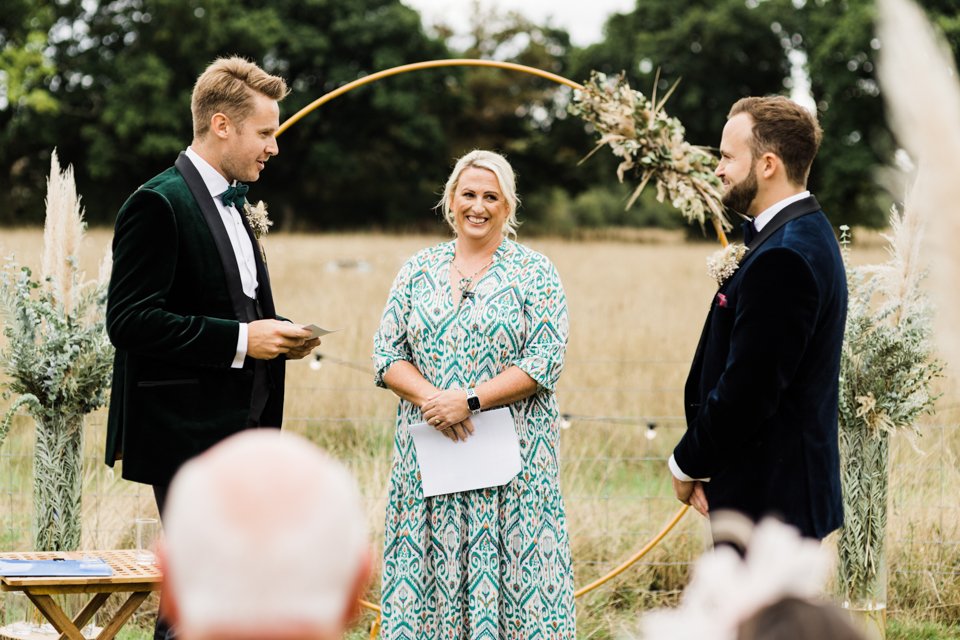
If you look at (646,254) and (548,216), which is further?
(548,216)

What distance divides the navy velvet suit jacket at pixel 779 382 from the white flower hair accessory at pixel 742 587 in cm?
209

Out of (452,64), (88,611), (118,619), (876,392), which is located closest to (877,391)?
(876,392)

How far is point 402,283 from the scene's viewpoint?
4.17 m

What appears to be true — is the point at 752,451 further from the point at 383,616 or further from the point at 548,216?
the point at 548,216

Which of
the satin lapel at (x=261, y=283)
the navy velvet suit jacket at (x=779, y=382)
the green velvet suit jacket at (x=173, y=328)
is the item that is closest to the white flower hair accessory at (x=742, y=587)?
the navy velvet suit jacket at (x=779, y=382)

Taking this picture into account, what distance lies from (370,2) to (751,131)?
3709 centimetres

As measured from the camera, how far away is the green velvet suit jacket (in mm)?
3424

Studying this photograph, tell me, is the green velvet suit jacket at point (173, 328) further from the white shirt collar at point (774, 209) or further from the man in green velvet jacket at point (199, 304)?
the white shirt collar at point (774, 209)

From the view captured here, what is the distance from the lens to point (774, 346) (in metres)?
2.99

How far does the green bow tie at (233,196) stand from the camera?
3.62 m

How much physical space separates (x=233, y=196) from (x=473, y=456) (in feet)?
3.99

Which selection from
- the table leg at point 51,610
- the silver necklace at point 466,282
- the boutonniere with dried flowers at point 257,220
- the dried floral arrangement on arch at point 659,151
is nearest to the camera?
the table leg at point 51,610

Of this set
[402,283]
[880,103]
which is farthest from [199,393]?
[880,103]

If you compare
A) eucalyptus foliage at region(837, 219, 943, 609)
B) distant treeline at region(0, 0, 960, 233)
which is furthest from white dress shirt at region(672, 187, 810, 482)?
distant treeline at region(0, 0, 960, 233)
